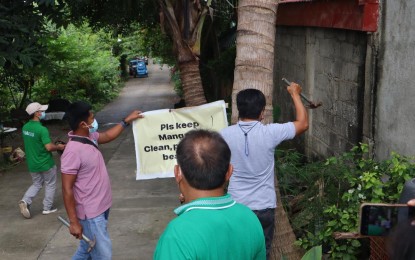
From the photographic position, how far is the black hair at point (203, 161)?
2.27m

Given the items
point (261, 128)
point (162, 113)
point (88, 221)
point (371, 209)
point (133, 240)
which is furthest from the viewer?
point (133, 240)

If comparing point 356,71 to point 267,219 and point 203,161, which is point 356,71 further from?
point 203,161

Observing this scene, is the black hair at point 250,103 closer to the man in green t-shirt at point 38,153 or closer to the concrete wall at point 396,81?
the concrete wall at point 396,81

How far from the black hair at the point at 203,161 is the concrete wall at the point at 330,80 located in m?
4.05

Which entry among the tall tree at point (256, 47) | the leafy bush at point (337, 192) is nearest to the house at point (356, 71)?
the leafy bush at point (337, 192)

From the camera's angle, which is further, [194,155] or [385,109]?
[385,109]

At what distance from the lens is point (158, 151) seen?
520 centimetres

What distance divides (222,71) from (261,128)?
12.3 m

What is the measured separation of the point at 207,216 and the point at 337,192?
303 centimetres

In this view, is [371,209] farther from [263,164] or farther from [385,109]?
[385,109]

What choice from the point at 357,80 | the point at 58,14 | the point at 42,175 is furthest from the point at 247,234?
the point at 58,14

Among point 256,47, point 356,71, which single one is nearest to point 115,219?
point 356,71

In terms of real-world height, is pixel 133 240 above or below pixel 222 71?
below

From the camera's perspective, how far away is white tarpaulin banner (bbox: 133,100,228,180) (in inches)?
199
